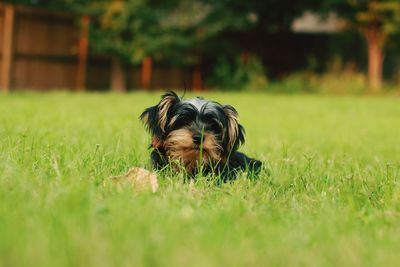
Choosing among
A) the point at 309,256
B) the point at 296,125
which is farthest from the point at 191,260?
the point at 296,125

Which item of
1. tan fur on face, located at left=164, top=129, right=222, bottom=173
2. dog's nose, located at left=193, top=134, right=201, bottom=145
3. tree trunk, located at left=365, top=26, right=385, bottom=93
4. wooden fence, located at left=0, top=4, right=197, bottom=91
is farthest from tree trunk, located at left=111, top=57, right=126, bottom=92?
dog's nose, located at left=193, top=134, right=201, bottom=145

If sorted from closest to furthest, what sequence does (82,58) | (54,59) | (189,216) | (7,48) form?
(189,216)
(7,48)
(54,59)
(82,58)

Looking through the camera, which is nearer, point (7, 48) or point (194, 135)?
point (194, 135)

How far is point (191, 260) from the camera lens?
8.05 feet

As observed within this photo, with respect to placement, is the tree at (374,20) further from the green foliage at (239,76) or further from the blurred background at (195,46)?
the green foliage at (239,76)

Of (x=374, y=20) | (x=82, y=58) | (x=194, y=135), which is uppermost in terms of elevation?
(x=374, y=20)

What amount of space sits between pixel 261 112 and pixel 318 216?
40.2 ft

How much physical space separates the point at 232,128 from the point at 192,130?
0.42 metres

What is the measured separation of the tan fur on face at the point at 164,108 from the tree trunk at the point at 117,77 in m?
19.5

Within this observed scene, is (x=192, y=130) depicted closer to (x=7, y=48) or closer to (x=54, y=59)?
(x=7, y=48)

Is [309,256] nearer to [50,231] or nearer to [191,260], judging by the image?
[191,260]

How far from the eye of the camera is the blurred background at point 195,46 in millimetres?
22969

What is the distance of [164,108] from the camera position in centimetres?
525

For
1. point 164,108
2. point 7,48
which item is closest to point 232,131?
point 164,108
